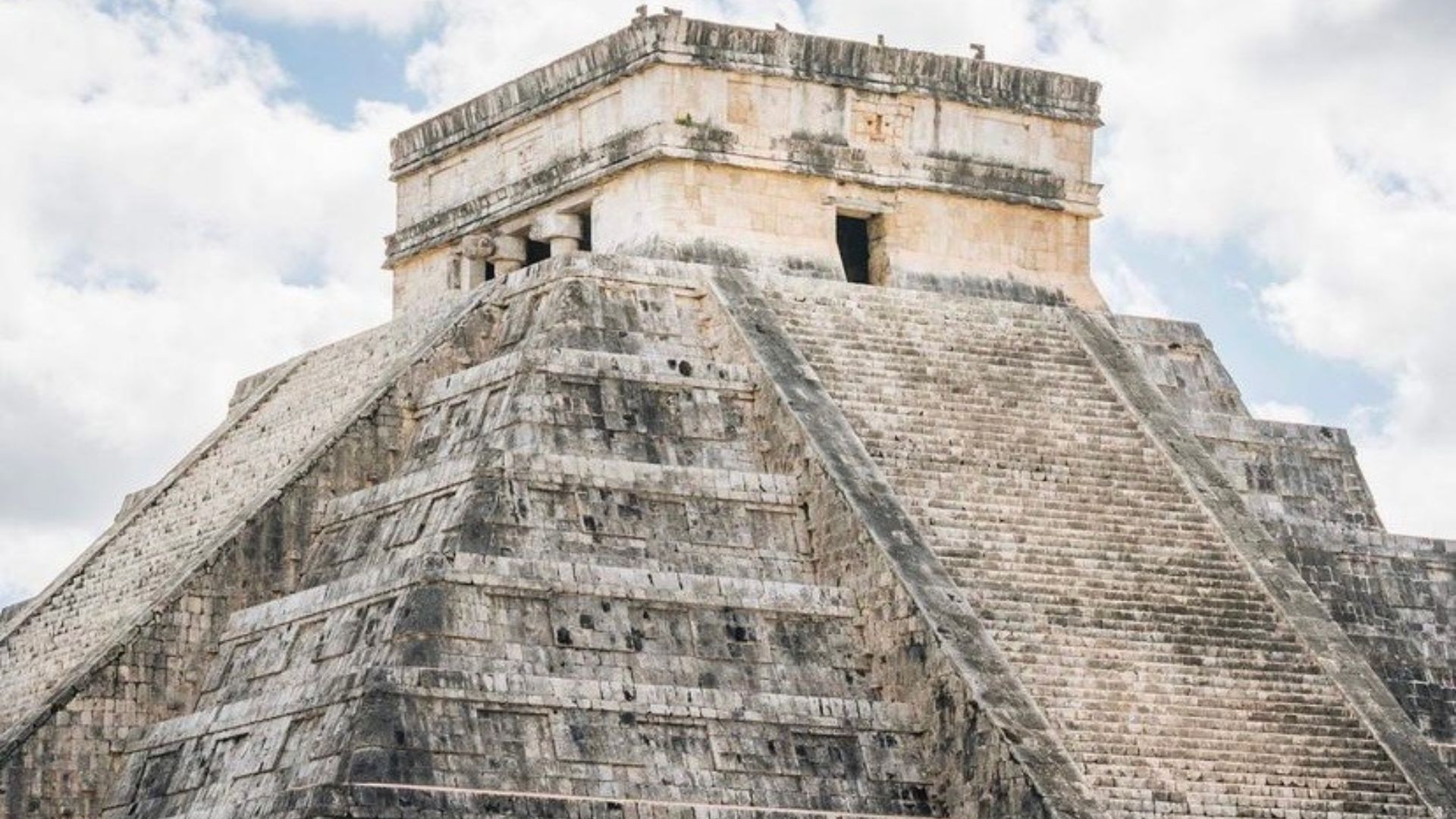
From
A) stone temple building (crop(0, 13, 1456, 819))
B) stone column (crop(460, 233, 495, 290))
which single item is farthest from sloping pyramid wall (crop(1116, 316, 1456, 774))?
stone column (crop(460, 233, 495, 290))

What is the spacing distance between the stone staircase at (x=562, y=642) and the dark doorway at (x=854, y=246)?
353 cm

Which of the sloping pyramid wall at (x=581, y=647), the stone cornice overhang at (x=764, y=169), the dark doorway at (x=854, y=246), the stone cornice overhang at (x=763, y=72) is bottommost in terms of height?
the sloping pyramid wall at (x=581, y=647)

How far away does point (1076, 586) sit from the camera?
2702 cm

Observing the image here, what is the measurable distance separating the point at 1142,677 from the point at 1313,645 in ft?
5.68

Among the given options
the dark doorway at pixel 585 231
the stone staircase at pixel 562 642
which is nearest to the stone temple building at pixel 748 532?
the stone staircase at pixel 562 642

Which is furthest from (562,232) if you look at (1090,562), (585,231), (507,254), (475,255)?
(1090,562)

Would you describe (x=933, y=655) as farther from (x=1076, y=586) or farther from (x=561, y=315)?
(x=561, y=315)

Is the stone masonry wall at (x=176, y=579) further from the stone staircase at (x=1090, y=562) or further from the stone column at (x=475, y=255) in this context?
the stone staircase at (x=1090, y=562)

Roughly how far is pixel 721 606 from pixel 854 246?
6568mm

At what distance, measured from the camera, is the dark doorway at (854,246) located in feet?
103

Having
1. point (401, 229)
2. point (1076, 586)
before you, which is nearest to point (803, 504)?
point (1076, 586)

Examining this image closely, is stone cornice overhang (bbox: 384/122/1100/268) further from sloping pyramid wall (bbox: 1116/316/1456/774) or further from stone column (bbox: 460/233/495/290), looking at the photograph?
sloping pyramid wall (bbox: 1116/316/1456/774)

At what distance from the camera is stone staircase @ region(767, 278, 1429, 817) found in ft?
84.2

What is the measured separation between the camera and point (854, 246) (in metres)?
31.6
